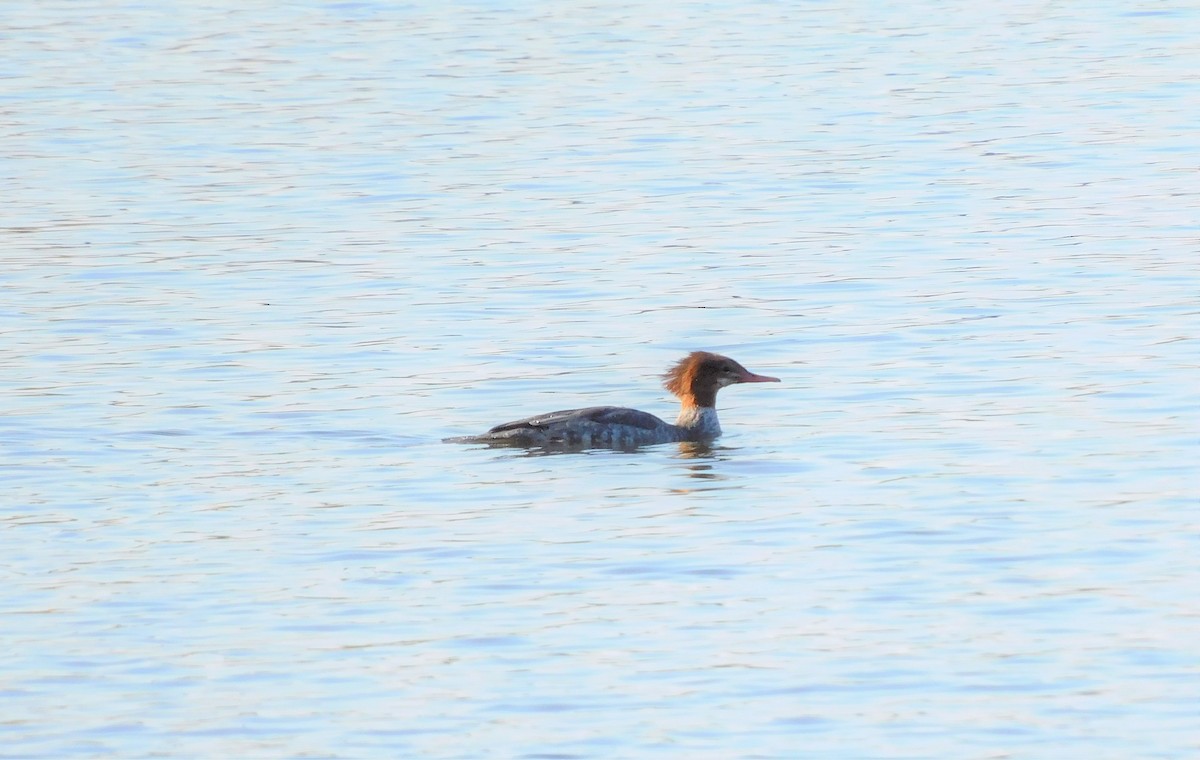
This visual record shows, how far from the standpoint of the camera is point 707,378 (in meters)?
14.6

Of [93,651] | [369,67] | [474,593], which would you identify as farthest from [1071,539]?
[369,67]

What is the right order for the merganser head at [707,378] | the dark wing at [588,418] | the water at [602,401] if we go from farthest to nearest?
the merganser head at [707,378]
the dark wing at [588,418]
the water at [602,401]

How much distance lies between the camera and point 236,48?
3447cm

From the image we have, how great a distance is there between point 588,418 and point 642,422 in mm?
507

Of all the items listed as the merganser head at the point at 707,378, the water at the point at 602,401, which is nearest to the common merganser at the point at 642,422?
the merganser head at the point at 707,378

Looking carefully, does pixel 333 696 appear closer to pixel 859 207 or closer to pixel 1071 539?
pixel 1071 539

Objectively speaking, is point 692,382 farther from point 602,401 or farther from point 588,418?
point 588,418

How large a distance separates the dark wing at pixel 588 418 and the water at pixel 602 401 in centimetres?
20

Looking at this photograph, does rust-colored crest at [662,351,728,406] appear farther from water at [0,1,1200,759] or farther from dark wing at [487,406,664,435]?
dark wing at [487,406,664,435]

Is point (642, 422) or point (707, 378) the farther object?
point (707, 378)

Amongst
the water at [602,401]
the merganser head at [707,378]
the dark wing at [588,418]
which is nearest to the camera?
the water at [602,401]

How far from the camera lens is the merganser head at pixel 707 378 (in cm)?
1454

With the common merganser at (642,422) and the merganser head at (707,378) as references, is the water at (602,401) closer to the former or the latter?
the common merganser at (642,422)

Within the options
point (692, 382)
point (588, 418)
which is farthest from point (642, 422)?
point (692, 382)
